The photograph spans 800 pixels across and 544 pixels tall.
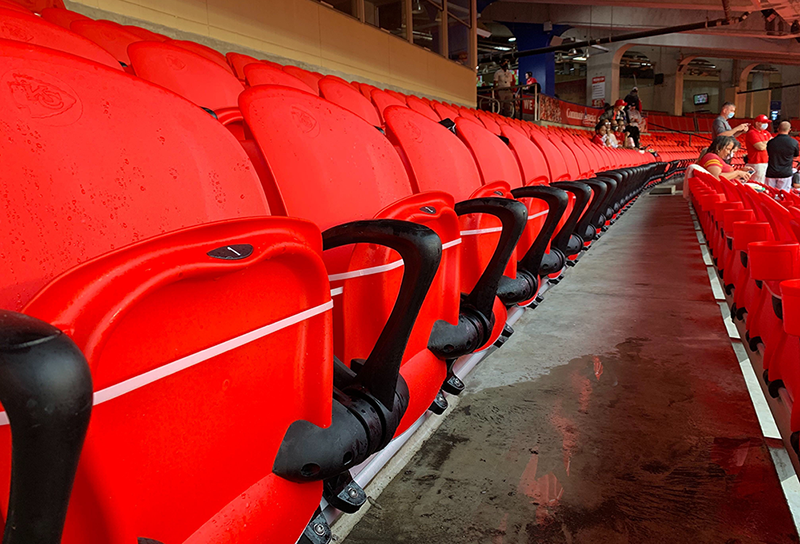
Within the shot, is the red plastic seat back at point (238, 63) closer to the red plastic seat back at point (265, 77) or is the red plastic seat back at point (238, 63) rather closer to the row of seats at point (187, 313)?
the red plastic seat back at point (265, 77)

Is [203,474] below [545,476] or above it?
above

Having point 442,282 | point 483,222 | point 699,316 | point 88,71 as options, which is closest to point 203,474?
point 88,71

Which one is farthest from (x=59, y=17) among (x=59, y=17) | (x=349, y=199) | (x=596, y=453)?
(x=596, y=453)

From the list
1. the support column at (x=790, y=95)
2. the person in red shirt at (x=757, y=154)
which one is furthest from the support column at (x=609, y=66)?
the support column at (x=790, y=95)

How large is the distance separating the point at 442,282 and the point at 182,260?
595mm

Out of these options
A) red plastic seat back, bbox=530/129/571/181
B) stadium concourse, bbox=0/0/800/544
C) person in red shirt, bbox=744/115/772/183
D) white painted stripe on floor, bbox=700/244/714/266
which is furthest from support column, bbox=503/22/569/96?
stadium concourse, bbox=0/0/800/544

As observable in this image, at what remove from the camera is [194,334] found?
1.49 ft

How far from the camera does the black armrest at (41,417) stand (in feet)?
0.86

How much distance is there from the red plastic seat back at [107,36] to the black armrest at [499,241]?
1584mm

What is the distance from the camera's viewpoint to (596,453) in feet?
3.69

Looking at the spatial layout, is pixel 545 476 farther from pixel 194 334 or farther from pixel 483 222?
pixel 194 334

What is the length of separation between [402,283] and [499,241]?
44 cm

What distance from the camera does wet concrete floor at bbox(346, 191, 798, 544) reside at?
0.91 meters

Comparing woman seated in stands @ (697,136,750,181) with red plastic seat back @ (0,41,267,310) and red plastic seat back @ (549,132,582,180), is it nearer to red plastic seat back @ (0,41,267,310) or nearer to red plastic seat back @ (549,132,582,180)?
red plastic seat back @ (549,132,582,180)
